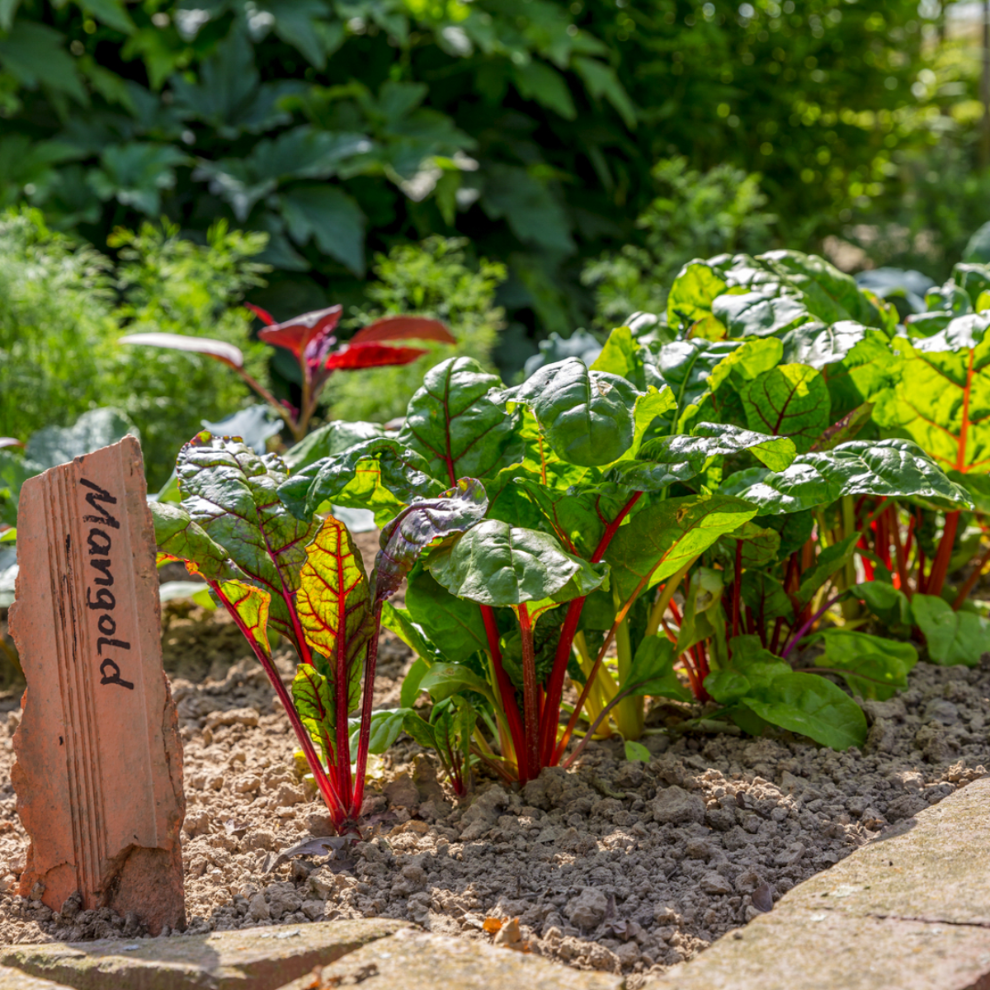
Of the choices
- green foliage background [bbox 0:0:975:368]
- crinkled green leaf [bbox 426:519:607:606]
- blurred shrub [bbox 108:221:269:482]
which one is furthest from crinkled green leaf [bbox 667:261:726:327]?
green foliage background [bbox 0:0:975:368]

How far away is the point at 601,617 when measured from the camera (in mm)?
1468

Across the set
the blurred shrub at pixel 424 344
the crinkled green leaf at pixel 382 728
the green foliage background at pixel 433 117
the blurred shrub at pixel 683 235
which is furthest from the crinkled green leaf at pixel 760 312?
the green foliage background at pixel 433 117

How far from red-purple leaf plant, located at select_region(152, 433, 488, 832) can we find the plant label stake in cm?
9

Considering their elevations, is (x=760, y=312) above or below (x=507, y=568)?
above

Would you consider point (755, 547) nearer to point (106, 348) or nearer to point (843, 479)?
point (843, 479)

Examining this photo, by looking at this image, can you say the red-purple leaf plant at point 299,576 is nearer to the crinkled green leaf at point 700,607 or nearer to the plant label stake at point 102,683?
the plant label stake at point 102,683

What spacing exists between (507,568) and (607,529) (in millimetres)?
305

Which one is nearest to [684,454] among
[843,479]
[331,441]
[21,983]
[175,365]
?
[843,479]

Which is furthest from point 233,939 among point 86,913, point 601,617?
point 601,617

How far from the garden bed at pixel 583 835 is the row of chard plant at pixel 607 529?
0.06 metres

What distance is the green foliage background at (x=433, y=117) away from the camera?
394 centimetres

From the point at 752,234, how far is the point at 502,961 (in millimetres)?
3942

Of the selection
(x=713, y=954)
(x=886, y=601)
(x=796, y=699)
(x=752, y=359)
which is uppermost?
(x=752, y=359)

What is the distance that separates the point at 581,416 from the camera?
1.27 m
